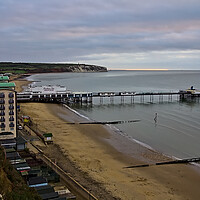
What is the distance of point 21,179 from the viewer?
1917 centimetres

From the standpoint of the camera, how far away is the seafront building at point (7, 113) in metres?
30.2

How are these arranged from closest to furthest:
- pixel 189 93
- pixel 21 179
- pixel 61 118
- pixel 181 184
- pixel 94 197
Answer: pixel 94 197 → pixel 21 179 → pixel 181 184 → pixel 61 118 → pixel 189 93

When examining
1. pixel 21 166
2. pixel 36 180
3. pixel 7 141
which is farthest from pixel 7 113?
pixel 36 180

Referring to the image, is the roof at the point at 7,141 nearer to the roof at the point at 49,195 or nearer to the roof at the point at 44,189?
the roof at the point at 44,189

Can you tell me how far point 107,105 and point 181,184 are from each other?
45343mm

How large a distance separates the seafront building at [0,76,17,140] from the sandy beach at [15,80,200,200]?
492cm

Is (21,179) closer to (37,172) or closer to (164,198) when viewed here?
(37,172)

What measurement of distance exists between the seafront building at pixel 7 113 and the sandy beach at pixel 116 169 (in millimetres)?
4916

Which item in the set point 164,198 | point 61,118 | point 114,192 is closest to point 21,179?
point 114,192

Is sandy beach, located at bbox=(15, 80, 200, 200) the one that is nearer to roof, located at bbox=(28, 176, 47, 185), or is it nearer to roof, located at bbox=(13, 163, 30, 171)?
roof, located at bbox=(28, 176, 47, 185)

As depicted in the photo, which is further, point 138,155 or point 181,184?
point 138,155

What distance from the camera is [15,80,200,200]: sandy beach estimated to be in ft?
66.6

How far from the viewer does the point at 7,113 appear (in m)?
30.7

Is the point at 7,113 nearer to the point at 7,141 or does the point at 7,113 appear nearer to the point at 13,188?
the point at 7,141
